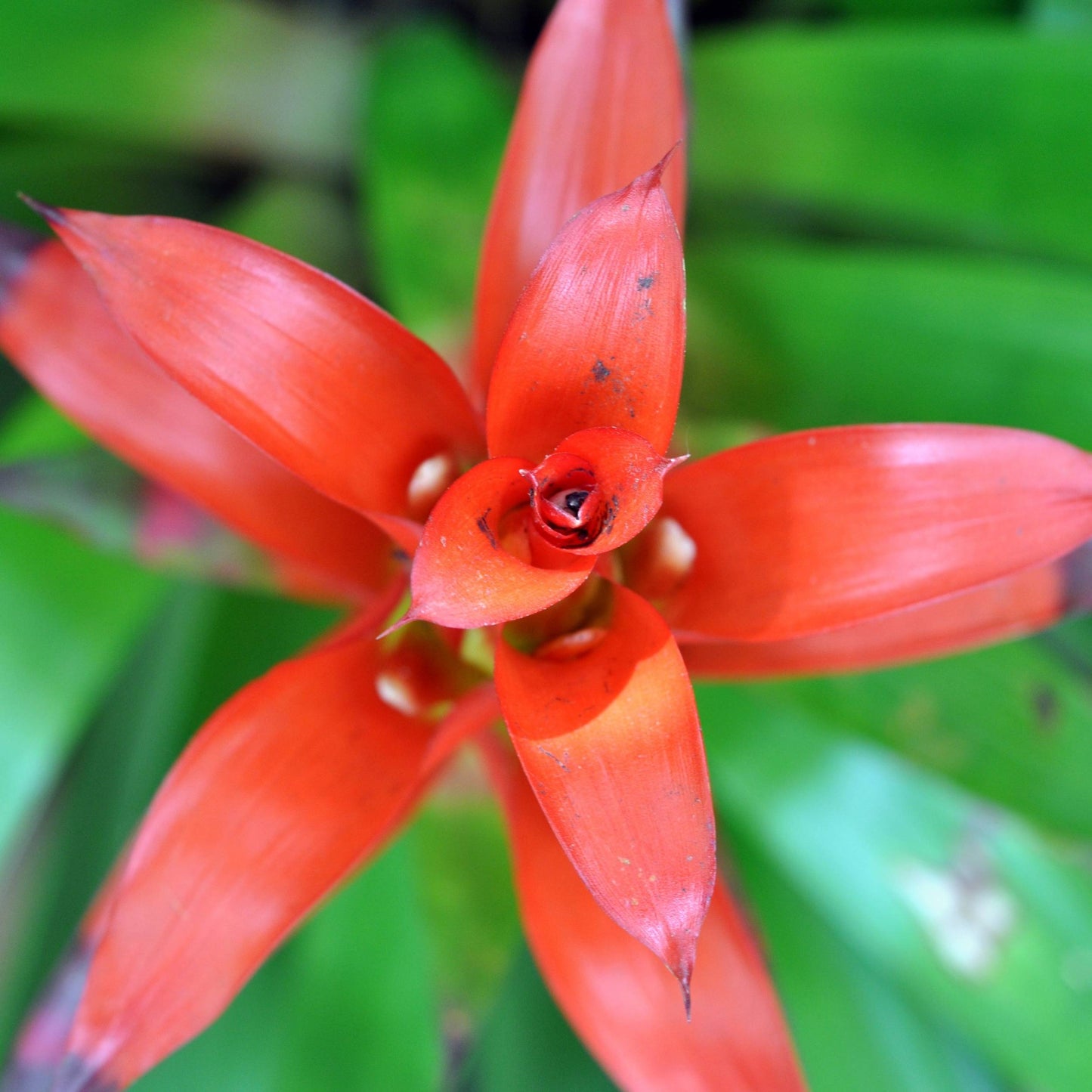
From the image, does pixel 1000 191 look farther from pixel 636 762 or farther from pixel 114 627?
pixel 114 627

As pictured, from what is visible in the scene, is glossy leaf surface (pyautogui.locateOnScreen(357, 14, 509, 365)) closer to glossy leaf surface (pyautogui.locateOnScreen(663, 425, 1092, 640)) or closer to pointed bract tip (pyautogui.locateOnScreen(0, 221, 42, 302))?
pointed bract tip (pyautogui.locateOnScreen(0, 221, 42, 302))

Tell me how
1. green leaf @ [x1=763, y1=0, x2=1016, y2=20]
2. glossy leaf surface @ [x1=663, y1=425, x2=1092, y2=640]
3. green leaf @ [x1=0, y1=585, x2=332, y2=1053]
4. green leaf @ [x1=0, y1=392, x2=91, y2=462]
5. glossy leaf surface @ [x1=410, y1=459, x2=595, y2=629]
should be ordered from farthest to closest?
green leaf @ [x1=763, y1=0, x2=1016, y2=20]
green leaf @ [x1=0, y1=585, x2=332, y2=1053]
green leaf @ [x1=0, y1=392, x2=91, y2=462]
glossy leaf surface @ [x1=663, y1=425, x2=1092, y2=640]
glossy leaf surface @ [x1=410, y1=459, x2=595, y2=629]

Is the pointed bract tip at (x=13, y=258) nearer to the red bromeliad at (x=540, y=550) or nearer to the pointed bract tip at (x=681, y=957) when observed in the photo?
the red bromeliad at (x=540, y=550)

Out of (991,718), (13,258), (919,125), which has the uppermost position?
(13,258)

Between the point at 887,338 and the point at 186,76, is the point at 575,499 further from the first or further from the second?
the point at 186,76

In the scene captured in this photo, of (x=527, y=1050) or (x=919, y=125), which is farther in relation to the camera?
(x=527, y=1050)

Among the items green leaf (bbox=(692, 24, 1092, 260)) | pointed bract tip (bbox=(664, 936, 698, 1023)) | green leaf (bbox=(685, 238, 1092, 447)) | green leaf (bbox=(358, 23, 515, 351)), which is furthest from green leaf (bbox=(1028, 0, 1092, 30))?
pointed bract tip (bbox=(664, 936, 698, 1023))

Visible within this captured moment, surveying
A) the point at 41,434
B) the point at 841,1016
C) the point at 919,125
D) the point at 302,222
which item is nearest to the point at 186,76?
the point at 302,222
